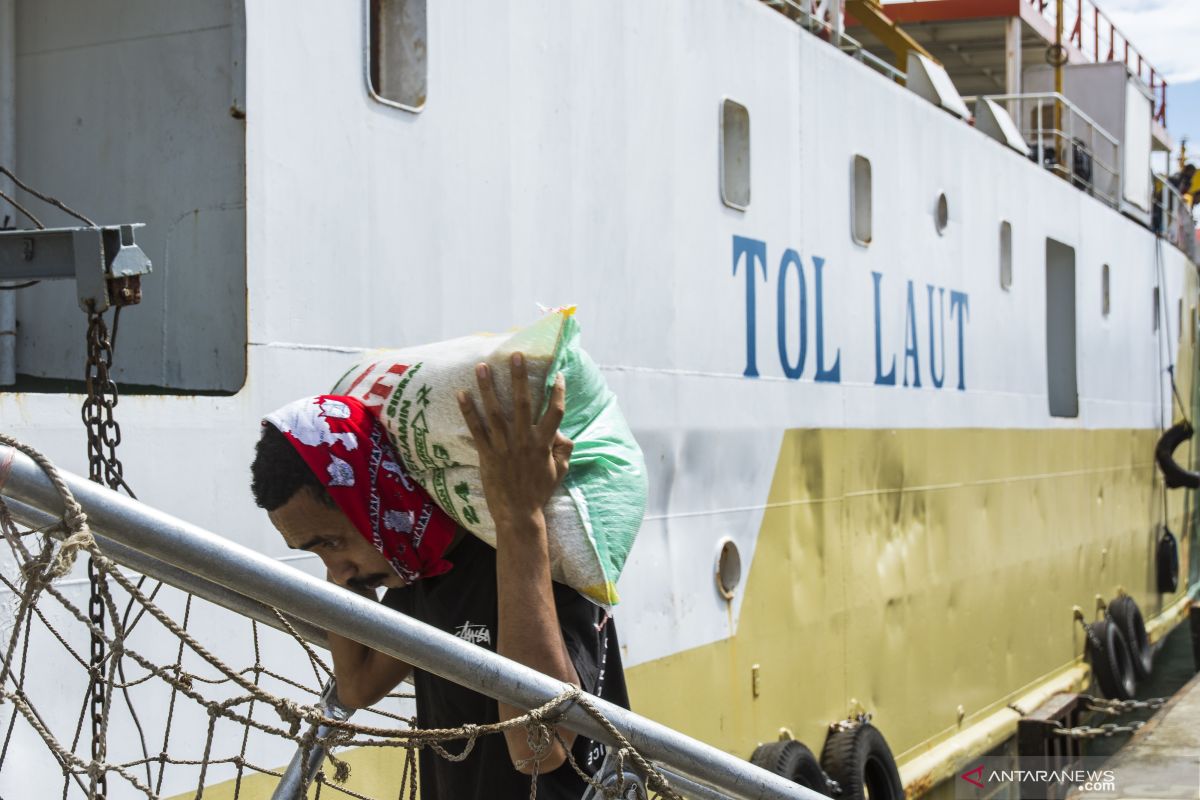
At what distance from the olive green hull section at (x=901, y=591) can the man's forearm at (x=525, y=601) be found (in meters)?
2.91

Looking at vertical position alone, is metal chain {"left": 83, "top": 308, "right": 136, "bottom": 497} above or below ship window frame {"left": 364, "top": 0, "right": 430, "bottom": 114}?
below

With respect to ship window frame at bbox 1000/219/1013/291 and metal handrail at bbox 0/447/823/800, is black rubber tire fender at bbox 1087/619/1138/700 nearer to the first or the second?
ship window frame at bbox 1000/219/1013/291

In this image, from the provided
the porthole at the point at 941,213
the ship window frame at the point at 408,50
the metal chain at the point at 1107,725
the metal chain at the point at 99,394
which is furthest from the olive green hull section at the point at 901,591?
the metal chain at the point at 99,394

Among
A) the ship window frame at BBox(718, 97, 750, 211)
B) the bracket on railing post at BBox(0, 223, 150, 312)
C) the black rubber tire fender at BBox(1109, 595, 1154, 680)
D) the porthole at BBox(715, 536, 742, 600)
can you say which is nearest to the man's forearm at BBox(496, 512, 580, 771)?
the bracket on railing post at BBox(0, 223, 150, 312)

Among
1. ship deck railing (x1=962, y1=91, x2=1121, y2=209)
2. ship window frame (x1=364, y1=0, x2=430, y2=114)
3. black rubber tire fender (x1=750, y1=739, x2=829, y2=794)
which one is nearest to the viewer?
ship window frame (x1=364, y1=0, x2=430, y2=114)

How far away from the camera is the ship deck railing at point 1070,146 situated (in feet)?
35.9

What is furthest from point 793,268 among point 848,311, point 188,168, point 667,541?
point 188,168

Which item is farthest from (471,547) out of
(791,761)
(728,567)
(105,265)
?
(791,761)

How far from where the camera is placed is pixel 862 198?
23.2ft

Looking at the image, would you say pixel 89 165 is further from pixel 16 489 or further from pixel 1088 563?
pixel 1088 563

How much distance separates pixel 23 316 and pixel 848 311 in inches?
155

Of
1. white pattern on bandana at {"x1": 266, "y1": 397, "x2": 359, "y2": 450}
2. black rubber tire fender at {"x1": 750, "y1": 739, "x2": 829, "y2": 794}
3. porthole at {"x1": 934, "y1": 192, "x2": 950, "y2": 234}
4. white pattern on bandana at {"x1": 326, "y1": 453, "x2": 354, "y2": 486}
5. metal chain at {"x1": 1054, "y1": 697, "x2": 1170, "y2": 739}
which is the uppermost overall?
porthole at {"x1": 934, "y1": 192, "x2": 950, "y2": 234}

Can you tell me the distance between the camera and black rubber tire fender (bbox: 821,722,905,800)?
612 cm

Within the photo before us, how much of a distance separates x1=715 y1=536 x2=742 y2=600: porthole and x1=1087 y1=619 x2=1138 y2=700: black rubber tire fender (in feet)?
19.9
